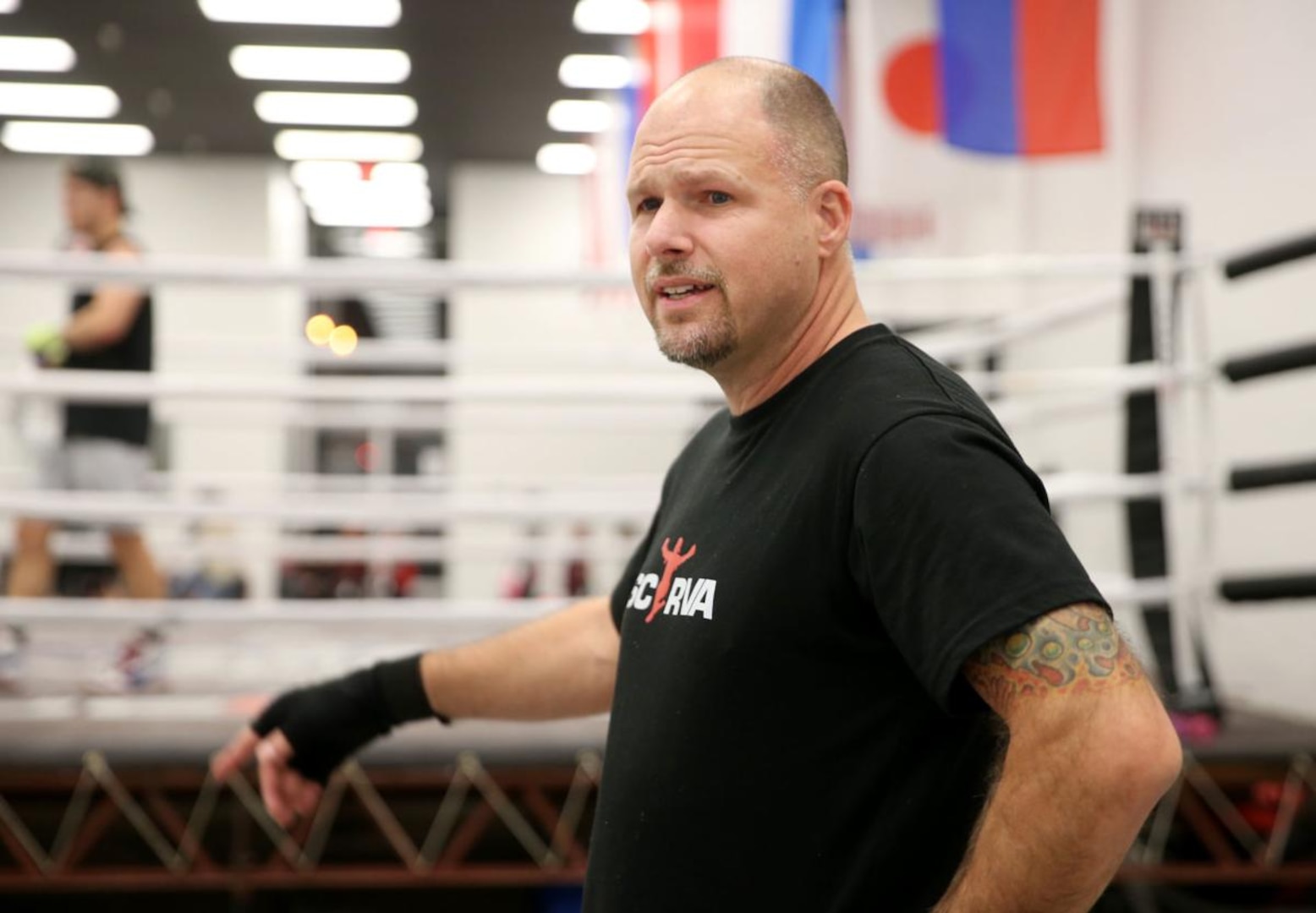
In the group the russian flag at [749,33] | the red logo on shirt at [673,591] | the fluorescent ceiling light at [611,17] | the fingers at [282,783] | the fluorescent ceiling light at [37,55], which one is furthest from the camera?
the fluorescent ceiling light at [37,55]

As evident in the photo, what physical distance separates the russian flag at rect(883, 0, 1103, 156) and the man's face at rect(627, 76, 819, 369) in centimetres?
315

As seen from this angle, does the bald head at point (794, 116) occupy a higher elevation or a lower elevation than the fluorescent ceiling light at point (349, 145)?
lower

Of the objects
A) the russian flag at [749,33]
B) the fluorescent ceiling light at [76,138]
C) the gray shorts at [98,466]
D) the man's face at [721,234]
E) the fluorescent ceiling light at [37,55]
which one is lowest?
the gray shorts at [98,466]

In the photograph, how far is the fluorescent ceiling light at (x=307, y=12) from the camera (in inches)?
364

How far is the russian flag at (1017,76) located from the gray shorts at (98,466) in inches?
97.8

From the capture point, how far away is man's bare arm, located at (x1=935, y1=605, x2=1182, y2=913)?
1.00 metres

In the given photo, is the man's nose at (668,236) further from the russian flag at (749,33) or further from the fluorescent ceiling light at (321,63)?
the fluorescent ceiling light at (321,63)

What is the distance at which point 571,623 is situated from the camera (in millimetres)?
1706

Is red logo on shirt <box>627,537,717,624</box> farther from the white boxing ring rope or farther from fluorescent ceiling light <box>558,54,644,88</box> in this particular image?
fluorescent ceiling light <box>558,54,644,88</box>

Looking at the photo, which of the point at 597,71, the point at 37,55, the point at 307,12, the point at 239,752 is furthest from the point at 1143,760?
the point at 37,55

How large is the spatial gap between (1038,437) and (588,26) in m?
4.66

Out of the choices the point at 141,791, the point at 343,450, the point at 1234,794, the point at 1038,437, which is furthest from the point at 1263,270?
the point at 343,450

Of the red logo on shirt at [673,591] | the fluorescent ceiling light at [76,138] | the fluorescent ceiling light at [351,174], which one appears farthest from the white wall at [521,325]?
the red logo on shirt at [673,591]

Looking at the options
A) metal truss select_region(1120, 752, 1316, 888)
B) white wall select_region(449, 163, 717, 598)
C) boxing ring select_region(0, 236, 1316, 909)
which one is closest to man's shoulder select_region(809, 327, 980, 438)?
boxing ring select_region(0, 236, 1316, 909)
